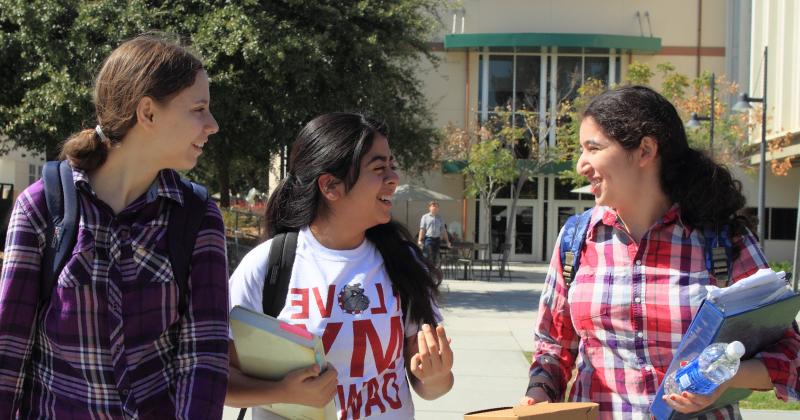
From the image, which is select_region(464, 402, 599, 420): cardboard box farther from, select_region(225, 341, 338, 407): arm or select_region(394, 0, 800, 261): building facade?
select_region(394, 0, 800, 261): building facade

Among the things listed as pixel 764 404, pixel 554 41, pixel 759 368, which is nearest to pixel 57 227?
pixel 759 368

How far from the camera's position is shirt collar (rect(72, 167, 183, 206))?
187 cm

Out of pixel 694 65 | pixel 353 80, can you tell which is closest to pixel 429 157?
pixel 353 80

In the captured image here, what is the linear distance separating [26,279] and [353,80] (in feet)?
39.0

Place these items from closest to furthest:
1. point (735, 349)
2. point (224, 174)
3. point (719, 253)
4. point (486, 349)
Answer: point (735, 349)
point (719, 253)
point (486, 349)
point (224, 174)

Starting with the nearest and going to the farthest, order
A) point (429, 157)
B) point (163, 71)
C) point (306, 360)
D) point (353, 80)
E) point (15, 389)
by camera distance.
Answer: point (15, 389)
point (163, 71)
point (306, 360)
point (353, 80)
point (429, 157)

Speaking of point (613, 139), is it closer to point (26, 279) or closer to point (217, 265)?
point (217, 265)

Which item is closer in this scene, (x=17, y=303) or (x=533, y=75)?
(x=17, y=303)

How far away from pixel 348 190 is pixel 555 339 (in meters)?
0.86

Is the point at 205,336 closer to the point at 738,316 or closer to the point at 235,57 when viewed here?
the point at 738,316

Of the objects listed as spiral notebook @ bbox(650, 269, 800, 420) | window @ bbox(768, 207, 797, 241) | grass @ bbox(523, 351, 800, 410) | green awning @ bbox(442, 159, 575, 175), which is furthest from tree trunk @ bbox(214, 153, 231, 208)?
window @ bbox(768, 207, 797, 241)

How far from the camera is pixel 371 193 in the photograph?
98.7 inches

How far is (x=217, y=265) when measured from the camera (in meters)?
1.95

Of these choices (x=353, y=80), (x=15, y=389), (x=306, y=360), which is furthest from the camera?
(x=353, y=80)
